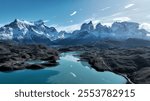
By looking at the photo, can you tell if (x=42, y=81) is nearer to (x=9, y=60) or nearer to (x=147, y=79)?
(x=147, y=79)

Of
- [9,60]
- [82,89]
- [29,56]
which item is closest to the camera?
[82,89]

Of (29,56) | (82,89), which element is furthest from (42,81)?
(29,56)

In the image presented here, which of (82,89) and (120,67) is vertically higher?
(82,89)

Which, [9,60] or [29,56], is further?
[29,56]

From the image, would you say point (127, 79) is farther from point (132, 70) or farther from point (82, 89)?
point (82, 89)

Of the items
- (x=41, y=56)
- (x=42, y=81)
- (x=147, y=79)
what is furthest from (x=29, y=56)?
(x=147, y=79)

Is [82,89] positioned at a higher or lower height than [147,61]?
higher

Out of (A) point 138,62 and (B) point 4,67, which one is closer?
(B) point 4,67

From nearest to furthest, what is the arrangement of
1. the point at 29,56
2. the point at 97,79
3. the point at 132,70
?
the point at 97,79
the point at 132,70
the point at 29,56

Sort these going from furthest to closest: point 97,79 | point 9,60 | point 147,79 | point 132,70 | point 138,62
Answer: point 9,60
point 138,62
point 132,70
point 97,79
point 147,79
